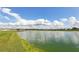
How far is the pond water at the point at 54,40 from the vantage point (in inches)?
41.8

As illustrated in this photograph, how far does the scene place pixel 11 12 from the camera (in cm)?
108

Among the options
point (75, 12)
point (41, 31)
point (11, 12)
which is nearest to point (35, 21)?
point (41, 31)

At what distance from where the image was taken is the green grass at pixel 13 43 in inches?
42.1

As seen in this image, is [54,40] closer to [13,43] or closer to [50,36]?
[50,36]

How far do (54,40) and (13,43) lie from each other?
0.31 metres

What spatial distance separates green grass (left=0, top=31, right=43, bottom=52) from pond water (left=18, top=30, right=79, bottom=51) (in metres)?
0.03

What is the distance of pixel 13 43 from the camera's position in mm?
1072

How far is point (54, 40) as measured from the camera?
3.49 feet

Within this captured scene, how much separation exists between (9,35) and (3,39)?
0.06m

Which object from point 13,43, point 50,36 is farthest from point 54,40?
point 13,43

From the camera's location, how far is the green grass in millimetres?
1068

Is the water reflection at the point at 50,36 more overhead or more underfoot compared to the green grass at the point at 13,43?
more overhead

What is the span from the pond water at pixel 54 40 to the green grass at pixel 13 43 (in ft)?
0.11
